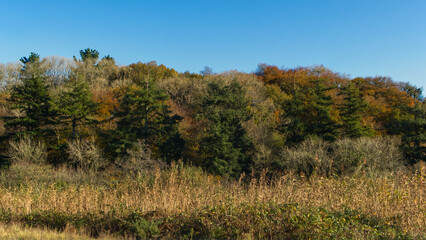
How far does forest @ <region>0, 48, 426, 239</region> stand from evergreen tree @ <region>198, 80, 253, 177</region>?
0.14m

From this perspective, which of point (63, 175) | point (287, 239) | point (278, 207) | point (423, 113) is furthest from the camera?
point (423, 113)

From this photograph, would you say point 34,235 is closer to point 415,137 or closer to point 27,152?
point 27,152

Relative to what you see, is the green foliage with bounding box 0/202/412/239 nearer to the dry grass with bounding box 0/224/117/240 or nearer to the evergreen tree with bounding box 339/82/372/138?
the dry grass with bounding box 0/224/117/240

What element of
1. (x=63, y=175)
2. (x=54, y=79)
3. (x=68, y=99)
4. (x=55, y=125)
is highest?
(x=54, y=79)

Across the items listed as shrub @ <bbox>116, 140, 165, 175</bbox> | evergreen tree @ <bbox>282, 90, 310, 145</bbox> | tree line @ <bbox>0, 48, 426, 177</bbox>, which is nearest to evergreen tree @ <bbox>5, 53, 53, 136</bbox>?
tree line @ <bbox>0, 48, 426, 177</bbox>

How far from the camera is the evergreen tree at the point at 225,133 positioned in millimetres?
30484

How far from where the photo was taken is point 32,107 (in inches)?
1391

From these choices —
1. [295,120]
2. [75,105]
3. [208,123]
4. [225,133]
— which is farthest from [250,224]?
[75,105]

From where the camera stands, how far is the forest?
19.9ft

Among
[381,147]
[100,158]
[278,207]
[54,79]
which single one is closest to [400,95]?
[381,147]

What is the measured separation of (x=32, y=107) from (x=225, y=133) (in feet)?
72.2

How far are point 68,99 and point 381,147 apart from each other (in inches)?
Answer: 1283

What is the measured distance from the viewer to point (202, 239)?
5.62 metres

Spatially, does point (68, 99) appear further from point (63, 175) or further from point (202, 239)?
point (202, 239)
